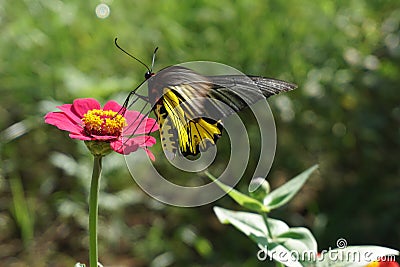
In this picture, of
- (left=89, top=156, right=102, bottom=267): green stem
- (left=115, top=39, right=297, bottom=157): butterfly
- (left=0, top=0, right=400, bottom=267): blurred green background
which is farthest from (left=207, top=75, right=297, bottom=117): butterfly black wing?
(left=0, top=0, right=400, bottom=267): blurred green background

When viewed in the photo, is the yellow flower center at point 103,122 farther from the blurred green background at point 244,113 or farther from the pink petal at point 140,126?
the blurred green background at point 244,113

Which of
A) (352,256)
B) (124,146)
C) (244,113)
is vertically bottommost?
(352,256)

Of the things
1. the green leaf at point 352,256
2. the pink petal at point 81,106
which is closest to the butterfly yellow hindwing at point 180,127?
the pink petal at point 81,106

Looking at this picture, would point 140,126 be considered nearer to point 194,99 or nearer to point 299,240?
point 194,99

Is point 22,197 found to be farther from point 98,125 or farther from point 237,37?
point 98,125

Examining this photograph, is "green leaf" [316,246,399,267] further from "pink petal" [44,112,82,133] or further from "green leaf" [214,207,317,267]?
"pink petal" [44,112,82,133]

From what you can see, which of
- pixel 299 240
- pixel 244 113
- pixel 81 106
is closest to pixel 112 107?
pixel 81 106

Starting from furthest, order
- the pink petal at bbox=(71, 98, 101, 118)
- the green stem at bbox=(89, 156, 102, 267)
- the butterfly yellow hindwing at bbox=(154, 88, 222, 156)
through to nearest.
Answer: the butterfly yellow hindwing at bbox=(154, 88, 222, 156)
the pink petal at bbox=(71, 98, 101, 118)
the green stem at bbox=(89, 156, 102, 267)
